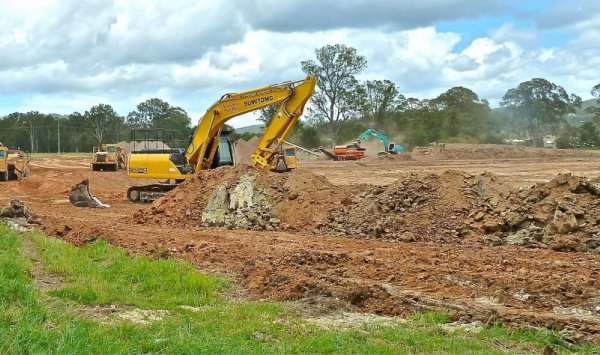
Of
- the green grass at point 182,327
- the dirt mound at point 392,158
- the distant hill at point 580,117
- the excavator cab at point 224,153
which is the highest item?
the distant hill at point 580,117

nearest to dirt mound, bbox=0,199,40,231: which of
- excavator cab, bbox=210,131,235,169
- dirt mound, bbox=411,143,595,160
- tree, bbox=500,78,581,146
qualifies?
excavator cab, bbox=210,131,235,169

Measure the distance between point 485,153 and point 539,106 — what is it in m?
31.1

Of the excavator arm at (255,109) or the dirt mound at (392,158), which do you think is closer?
the excavator arm at (255,109)

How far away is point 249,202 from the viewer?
17328mm

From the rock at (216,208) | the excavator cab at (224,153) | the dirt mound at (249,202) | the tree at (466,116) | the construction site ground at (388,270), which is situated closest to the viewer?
the construction site ground at (388,270)

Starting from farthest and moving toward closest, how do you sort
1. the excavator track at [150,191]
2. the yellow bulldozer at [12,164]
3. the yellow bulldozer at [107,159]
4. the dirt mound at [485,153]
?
the dirt mound at [485,153] → the yellow bulldozer at [107,159] → the yellow bulldozer at [12,164] → the excavator track at [150,191]

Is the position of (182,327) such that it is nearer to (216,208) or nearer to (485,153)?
(216,208)

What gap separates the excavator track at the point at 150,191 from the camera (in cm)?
2427

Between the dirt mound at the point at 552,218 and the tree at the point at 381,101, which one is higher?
the tree at the point at 381,101

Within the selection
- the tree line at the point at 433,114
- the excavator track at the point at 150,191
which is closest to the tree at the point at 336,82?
the tree line at the point at 433,114

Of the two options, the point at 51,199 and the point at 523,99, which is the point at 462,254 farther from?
→ the point at 523,99

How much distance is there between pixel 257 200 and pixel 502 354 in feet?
37.3

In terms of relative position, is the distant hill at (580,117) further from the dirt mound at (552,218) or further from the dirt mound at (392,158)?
the dirt mound at (552,218)

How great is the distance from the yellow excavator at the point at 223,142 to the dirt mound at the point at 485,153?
3351 centimetres
